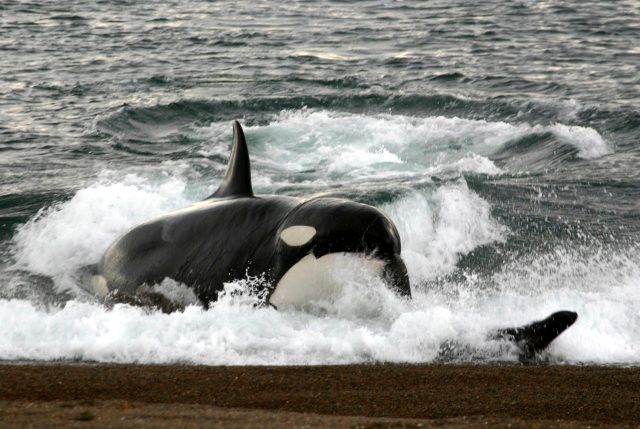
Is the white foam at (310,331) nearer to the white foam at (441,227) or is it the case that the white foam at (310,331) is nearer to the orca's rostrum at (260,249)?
the orca's rostrum at (260,249)

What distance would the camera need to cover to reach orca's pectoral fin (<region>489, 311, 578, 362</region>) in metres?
9.09

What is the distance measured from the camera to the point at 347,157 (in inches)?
746

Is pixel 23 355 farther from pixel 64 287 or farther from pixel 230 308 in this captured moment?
pixel 64 287

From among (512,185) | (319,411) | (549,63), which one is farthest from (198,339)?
(549,63)

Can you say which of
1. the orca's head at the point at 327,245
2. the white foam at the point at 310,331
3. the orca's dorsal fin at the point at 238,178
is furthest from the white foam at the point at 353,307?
the orca's dorsal fin at the point at 238,178

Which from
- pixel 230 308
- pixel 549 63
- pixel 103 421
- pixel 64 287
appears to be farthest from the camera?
pixel 549 63

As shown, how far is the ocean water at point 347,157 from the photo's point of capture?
9617 millimetres

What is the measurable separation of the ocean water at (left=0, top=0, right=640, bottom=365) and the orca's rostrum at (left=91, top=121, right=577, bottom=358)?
8.5 inches

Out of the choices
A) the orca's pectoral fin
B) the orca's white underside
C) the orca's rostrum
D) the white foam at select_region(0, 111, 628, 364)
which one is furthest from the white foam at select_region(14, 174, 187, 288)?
the orca's pectoral fin

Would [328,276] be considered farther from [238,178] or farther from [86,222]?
[86,222]

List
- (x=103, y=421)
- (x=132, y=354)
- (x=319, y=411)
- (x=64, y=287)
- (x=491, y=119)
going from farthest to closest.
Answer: (x=491, y=119) < (x=64, y=287) < (x=132, y=354) < (x=319, y=411) < (x=103, y=421)

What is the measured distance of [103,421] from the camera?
6.31m

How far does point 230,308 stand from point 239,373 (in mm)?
1791

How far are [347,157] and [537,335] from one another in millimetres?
10143
